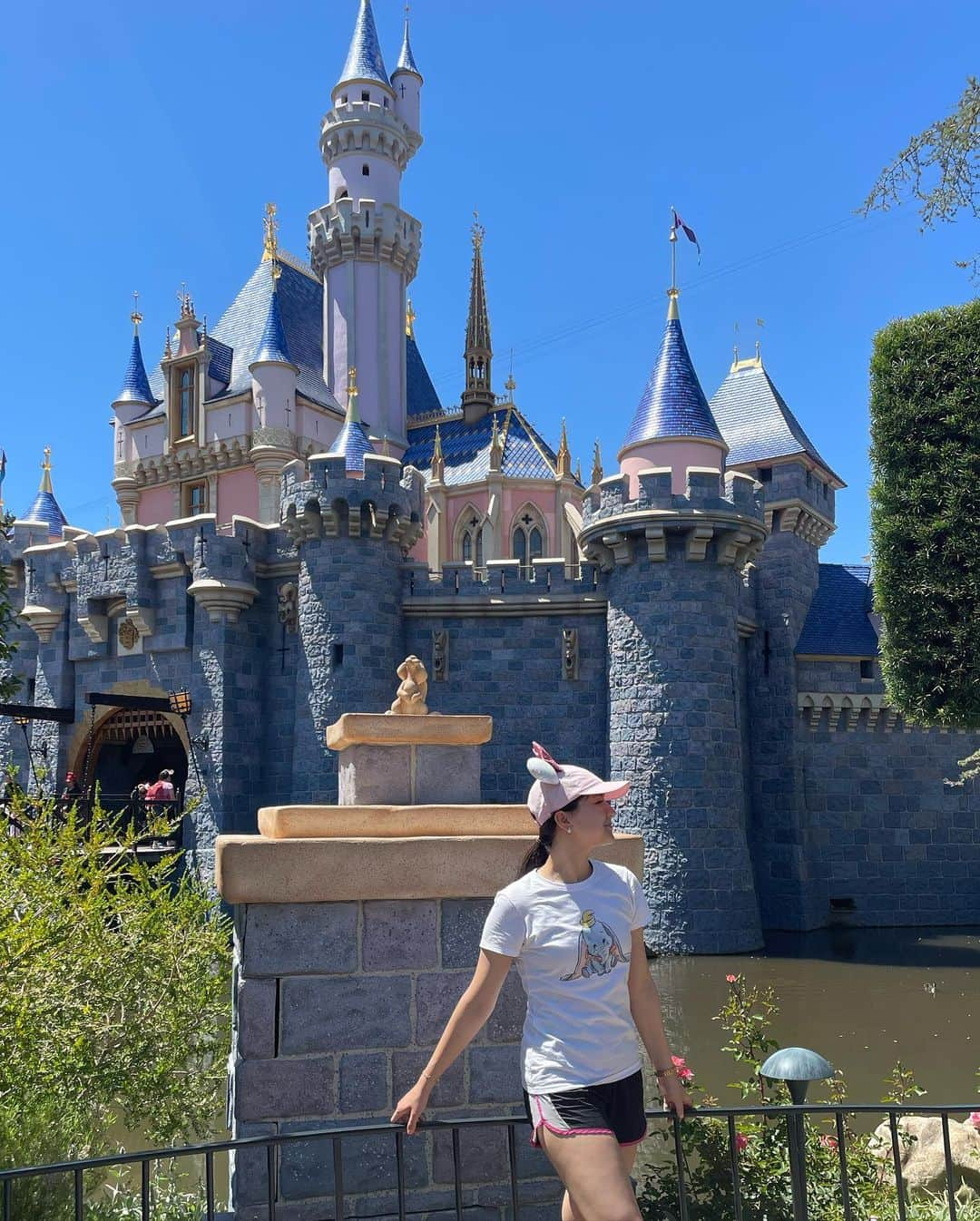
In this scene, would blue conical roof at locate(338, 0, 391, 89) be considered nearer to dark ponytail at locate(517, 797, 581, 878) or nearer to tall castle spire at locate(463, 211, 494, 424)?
tall castle spire at locate(463, 211, 494, 424)

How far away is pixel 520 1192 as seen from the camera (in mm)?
3783

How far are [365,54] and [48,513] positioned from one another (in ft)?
47.4

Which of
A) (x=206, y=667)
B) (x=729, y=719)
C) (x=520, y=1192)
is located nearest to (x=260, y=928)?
(x=520, y=1192)

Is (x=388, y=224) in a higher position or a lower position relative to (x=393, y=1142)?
higher

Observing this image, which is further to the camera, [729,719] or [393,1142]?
[729,719]

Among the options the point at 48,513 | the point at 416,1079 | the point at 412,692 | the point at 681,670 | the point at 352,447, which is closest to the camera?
the point at 416,1079

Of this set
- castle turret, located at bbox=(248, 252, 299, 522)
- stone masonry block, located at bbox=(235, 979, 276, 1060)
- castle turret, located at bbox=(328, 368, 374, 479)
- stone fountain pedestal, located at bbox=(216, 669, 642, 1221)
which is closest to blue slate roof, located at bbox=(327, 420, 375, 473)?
castle turret, located at bbox=(328, 368, 374, 479)

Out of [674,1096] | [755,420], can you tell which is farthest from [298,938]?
[755,420]

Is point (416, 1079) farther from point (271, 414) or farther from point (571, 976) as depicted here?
point (271, 414)

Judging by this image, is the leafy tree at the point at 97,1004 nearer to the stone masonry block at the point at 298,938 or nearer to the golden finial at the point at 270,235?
the stone masonry block at the point at 298,938

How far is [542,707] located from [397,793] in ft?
46.8

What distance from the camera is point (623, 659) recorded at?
1739cm

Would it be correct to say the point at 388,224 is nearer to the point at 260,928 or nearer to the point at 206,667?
the point at 206,667

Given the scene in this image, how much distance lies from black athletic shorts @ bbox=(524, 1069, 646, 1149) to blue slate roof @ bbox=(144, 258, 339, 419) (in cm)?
2477
